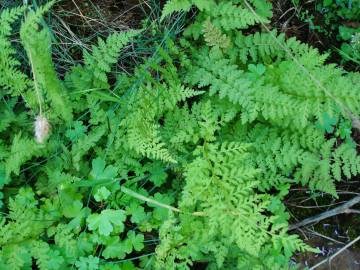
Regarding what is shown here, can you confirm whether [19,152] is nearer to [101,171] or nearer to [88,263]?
[101,171]

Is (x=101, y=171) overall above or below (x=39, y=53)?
below

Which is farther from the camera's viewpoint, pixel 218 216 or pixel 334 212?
pixel 334 212

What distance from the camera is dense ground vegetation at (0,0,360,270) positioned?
9.36 feet

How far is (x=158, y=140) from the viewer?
112 inches

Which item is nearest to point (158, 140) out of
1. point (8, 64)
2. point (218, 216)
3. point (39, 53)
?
point (218, 216)

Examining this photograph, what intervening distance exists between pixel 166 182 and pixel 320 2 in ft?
6.29

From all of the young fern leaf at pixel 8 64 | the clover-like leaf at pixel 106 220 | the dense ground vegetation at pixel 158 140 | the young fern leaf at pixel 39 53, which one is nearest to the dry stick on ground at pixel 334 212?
the dense ground vegetation at pixel 158 140

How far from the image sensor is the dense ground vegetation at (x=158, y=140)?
2.85 m

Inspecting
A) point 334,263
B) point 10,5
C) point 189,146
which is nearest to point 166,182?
point 189,146

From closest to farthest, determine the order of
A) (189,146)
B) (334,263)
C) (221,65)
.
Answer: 1. (221,65)
2. (189,146)
3. (334,263)

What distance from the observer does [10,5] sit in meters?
3.25

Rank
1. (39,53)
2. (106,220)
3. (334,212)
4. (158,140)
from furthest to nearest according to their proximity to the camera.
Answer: (334,212)
(106,220)
(158,140)
(39,53)

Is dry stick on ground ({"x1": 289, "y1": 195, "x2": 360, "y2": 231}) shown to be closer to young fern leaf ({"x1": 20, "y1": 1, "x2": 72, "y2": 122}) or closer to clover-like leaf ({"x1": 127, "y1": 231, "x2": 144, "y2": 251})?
clover-like leaf ({"x1": 127, "y1": 231, "x2": 144, "y2": 251})

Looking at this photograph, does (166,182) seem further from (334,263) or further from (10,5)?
(10,5)
